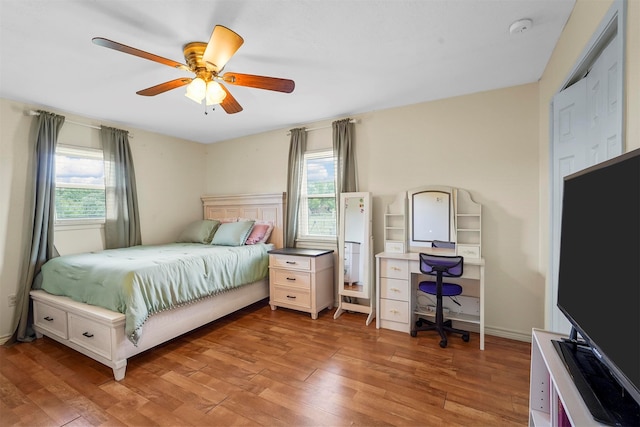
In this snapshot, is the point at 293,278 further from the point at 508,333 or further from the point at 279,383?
the point at 508,333

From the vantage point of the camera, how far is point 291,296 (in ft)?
11.2

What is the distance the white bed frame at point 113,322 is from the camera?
2.15 m

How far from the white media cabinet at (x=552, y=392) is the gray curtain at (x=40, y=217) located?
414 cm

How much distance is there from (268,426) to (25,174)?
3.44 metres

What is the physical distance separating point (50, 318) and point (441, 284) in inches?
145

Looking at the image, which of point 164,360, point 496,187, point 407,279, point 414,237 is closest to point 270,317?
point 164,360

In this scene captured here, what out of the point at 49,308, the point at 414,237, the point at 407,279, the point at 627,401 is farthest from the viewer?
the point at 414,237

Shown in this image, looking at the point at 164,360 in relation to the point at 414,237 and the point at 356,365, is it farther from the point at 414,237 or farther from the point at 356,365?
the point at 414,237

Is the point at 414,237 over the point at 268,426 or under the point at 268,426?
over

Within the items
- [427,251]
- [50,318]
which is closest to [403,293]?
[427,251]

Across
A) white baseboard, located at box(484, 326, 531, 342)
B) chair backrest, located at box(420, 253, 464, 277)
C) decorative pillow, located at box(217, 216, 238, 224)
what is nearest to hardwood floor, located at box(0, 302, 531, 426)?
white baseboard, located at box(484, 326, 531, 342)

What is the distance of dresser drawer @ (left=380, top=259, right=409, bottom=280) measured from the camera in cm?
287

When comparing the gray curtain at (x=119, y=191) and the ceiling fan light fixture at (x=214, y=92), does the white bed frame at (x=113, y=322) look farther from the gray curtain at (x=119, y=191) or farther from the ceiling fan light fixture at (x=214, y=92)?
the ceiling fan light fixture at (x=214, y=92)

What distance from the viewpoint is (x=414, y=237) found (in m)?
3.09
